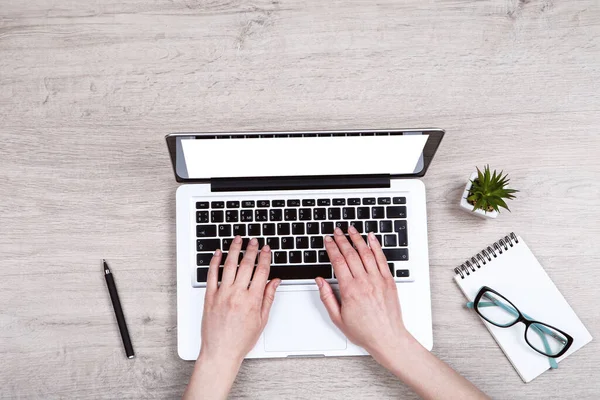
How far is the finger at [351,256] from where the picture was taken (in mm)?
854

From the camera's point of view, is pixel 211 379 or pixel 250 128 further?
pixel 250 128

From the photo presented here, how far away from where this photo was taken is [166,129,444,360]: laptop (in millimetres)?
858

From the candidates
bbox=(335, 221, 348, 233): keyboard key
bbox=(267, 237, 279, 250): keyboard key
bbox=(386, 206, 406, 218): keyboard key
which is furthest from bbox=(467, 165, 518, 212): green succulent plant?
bbox=(267, 237, 279, 250): keyboard key

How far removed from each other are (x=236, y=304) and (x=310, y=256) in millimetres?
147

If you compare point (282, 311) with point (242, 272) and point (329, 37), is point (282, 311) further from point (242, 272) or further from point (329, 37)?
point (329, 37)

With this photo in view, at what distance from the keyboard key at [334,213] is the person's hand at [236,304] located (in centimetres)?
12

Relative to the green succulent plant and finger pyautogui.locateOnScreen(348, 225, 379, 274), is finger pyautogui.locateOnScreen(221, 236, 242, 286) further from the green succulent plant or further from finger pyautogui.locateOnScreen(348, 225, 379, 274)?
the green succulent plant

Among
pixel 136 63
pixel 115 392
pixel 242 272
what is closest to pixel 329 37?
pixel 136 63

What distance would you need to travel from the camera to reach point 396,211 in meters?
0.88

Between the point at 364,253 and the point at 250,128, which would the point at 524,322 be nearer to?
the point at 364,253

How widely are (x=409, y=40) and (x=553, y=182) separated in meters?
0.37

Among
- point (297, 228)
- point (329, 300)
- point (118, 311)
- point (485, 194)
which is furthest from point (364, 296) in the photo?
point (118, 311)

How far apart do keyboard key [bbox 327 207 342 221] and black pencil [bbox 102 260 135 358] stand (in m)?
0.39

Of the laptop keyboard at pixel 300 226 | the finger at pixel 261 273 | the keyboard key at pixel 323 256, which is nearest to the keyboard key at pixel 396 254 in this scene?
the laptop keyboard at pixel 300 226
